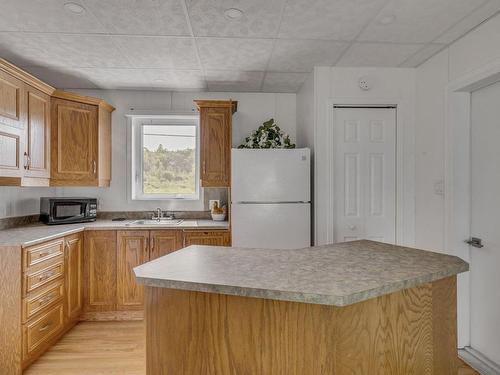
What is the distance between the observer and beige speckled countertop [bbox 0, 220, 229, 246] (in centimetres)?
234

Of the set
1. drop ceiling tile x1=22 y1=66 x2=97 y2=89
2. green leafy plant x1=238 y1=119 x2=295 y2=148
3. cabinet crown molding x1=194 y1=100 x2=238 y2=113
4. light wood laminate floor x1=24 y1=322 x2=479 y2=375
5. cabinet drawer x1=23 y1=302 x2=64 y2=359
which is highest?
drop ceiling tile x1=22 y1=66 x2=97 y2=89

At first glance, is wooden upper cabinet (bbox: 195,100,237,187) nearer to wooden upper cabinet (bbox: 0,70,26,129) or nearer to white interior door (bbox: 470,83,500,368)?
wooden upper cabinet (bbox: 0,70,26,129)

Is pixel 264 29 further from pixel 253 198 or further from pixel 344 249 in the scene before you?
pixel 344 249

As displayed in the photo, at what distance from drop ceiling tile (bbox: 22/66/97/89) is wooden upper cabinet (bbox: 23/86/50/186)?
28cm

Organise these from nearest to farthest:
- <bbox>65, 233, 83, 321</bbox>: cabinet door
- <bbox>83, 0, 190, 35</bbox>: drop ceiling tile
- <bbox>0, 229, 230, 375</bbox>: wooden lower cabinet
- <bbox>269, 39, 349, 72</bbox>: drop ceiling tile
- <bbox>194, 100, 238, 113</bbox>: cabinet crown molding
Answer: <bbox>83, 0, 190, 35</bbox>: drop ceiling tile
<bbox>0, 229, 230, 375</bbox>: wooden lower cabinet
<bbox>269, 39, 349, 72</bbox>: drop ceiling tile
<bbox>65, 233, 83, 321</bbox>: cabinet door
<bbox>194, 100, 238, 113</bbox>: cabinet crown molding

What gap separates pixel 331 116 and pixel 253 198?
41.5 inches

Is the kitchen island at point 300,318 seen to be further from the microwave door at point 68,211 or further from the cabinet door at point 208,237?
the microwave door at point 68,211

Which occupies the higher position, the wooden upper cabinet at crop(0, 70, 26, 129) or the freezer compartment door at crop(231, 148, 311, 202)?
the wooden upper cabinet at crop(0, 70, 26, 129)

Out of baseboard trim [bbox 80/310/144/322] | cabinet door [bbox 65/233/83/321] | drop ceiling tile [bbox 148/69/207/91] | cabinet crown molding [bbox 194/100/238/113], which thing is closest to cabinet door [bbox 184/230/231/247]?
baseboard trim [bbox 80/310/144/322]

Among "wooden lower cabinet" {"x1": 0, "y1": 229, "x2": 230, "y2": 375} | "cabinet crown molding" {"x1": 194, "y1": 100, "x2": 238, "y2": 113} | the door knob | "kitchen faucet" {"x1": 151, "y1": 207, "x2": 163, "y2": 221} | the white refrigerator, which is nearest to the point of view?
"wooden lower cabinet" {"x1": 0, "y1": 229, "x2": 230, "y2": 375}

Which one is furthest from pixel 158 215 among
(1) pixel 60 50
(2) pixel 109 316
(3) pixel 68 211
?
(1) pixel 60 50

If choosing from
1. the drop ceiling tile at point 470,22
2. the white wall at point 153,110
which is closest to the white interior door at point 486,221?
the drop ceiling tile at point 470,22

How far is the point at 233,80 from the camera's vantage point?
10.8 ft

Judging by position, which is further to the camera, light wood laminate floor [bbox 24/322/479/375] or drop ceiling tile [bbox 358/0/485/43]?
light wood laminate floor [bbox 24/322/479/375]
